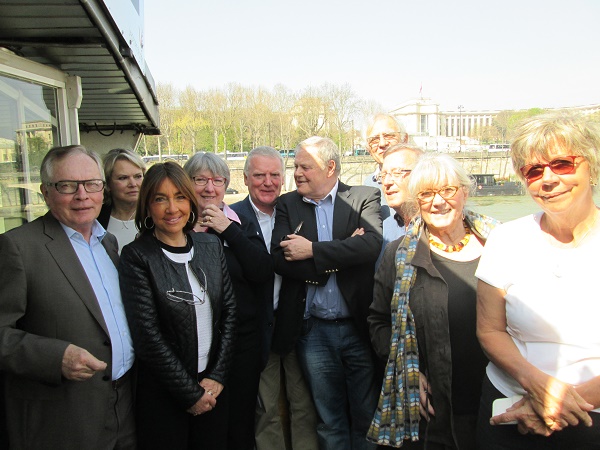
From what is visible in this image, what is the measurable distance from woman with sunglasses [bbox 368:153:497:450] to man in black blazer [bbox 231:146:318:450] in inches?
33.6

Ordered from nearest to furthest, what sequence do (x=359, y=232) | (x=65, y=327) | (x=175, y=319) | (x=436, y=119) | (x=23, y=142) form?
(x=65, y=327), (x=175, y=319), (x=359, y=232), (x=23, y=142), (x=436, y=119)

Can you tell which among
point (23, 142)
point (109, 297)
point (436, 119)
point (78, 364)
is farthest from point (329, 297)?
point (436, 119)

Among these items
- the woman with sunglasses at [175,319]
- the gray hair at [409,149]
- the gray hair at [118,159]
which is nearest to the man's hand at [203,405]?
the woman with sunglasses at [175,319]

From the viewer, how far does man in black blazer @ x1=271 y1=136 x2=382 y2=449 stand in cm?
283

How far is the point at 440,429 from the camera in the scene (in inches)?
88.0

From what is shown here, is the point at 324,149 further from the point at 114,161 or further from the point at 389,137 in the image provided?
the point at 114,161

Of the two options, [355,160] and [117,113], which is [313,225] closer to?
[117,113]

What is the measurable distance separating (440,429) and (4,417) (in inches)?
86.0

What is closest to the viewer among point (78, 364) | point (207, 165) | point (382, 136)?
point (78, 364)

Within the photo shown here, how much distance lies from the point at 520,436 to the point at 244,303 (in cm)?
163

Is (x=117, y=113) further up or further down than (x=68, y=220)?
further up

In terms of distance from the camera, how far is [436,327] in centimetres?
221

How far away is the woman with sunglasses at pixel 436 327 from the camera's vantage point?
222 cm

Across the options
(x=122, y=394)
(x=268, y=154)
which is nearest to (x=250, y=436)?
(x=122, y=394)
